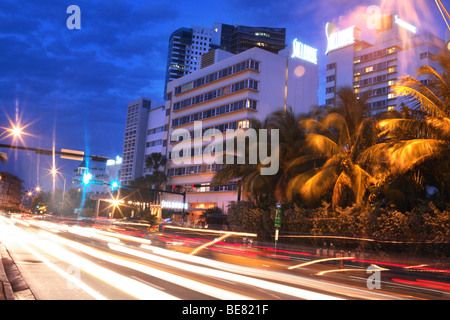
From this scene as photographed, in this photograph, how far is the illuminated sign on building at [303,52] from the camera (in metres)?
63.9

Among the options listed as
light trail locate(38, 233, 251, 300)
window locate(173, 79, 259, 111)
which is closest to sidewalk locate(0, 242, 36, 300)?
light trail locate(38, 233, 251, 300)

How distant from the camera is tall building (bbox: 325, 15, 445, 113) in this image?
260 feet

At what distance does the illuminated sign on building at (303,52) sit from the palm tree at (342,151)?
124 ft

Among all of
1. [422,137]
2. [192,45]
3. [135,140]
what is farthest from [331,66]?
[192,45]

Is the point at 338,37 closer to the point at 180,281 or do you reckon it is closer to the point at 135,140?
the point at 135,140

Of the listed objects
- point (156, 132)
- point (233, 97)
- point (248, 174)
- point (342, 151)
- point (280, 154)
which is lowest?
point (248, 174)

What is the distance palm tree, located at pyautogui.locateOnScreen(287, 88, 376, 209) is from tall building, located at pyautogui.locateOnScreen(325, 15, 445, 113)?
55.6 m

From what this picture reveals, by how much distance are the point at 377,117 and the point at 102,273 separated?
21.3 meters

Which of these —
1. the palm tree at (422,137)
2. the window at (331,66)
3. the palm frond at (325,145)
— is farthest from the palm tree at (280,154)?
the window at (331,66)

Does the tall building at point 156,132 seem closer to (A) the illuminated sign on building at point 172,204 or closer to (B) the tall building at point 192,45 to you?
(A) the illuminated sign on building at point 172,204

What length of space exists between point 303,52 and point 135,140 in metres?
58.3

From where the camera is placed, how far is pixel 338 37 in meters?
94.2
